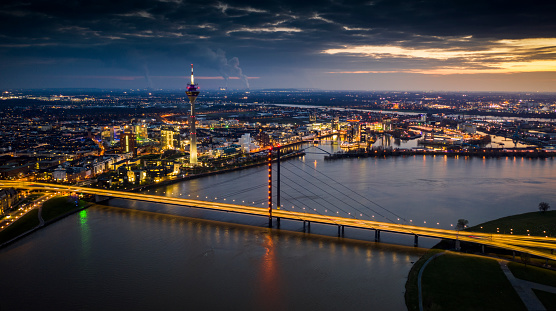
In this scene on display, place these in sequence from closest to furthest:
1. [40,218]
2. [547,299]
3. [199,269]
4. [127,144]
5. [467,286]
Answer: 1. [547,299]
2. [467,286]
3. [199,269]
4. [40,218]
5. [127,144]

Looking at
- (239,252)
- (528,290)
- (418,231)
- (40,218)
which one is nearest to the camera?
(528,290)

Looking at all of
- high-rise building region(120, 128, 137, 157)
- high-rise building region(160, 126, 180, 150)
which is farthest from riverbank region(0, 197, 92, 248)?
high-rise building region(160, 126, 180, 150)

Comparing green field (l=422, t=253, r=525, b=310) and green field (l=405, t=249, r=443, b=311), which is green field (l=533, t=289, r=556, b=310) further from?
green field (l=405, t=249, r=443, b=311)

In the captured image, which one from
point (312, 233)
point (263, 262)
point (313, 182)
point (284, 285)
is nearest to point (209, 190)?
point (313, 182)

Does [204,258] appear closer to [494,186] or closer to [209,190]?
[209,190]

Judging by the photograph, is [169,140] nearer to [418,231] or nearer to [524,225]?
[418,231]

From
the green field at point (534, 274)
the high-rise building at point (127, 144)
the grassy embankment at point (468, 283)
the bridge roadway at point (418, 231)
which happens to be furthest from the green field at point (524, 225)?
the high-rise building at point (127, 144)

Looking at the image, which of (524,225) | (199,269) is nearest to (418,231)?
(524,225)
